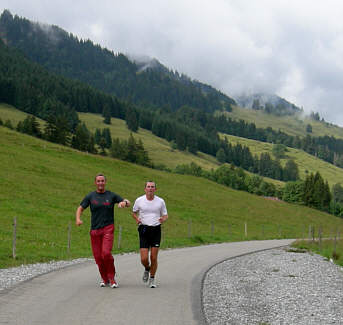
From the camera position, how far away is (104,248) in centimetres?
1173

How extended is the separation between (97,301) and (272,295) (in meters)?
4.62

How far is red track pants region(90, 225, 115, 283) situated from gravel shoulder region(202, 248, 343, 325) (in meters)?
2.47

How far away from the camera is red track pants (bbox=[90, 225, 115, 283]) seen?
11.8 metres

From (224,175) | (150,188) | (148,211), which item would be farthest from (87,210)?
(224,175)

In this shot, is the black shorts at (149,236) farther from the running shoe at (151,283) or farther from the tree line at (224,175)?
the tree line at (224,175)

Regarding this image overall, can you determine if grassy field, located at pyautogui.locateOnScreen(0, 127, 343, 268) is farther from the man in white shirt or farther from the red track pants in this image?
the man in white shirt

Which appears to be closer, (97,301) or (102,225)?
(97,301)

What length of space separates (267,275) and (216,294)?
5.34 metres

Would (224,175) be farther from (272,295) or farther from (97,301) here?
(97,301)

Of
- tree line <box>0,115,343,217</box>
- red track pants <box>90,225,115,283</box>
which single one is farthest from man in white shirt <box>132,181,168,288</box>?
tree line <box>0,115,343,217</box>

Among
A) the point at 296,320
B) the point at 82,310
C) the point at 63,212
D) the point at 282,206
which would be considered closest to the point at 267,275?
the point at 296,320

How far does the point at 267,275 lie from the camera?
16578mm

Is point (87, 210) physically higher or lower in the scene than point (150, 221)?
lower

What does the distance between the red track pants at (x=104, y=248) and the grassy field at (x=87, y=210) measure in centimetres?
564
